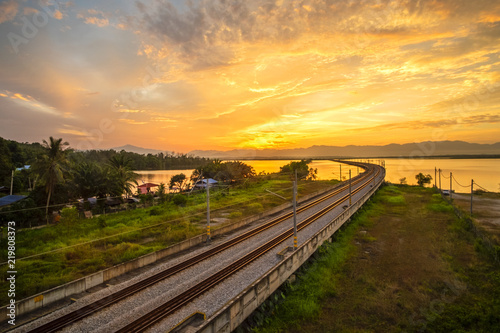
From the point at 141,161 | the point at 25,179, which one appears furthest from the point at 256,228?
the point at 141,161

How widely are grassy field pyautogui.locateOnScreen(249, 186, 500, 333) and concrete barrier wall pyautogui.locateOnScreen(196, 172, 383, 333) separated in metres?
0.74

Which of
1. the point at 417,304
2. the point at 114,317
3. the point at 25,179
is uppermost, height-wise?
the point at 25,179

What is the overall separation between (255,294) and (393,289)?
9556 millimetres

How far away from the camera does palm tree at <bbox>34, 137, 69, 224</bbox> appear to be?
36.5 metres

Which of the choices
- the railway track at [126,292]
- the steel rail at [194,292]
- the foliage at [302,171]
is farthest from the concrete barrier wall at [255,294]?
the foliage at [302,171]

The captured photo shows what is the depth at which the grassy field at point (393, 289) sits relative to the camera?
43.8 ft

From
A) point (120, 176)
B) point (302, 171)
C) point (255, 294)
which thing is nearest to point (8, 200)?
point (120, 176)

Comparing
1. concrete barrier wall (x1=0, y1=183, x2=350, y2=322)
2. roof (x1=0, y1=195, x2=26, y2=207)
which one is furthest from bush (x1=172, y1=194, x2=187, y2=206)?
concrete barrier wall (x1=0, y1=183, x2=350, y2=322)

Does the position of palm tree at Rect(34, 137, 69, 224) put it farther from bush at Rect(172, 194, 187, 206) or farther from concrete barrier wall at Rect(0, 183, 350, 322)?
concrete barrier wall at Rect(0, 183, 350, 322)

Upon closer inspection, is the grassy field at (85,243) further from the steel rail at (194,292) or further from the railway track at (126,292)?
the steel rail at (194,292)

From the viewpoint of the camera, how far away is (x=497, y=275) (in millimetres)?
17812

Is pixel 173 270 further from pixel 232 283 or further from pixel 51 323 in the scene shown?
pixel 51 323

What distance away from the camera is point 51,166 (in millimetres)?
36812

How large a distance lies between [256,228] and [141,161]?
171 metres
